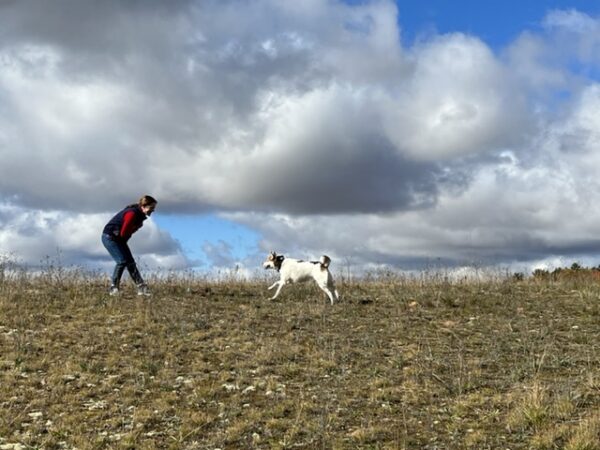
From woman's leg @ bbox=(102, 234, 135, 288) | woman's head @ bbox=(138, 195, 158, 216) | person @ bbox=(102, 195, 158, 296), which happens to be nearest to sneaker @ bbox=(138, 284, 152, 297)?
person @ bbox=(102, 195, 158, 296)

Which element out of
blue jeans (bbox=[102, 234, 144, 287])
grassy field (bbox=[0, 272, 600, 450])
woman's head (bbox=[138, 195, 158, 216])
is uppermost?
woman's head (bbox=[138, 195, 158, 216])

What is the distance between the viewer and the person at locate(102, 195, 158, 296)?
46.5 ft

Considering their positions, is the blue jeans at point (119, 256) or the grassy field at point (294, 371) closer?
the grassy field at point (294, 371)

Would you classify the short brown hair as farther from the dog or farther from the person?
the dog

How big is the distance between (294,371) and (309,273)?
5.85m

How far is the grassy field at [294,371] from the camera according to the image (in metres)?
7.37

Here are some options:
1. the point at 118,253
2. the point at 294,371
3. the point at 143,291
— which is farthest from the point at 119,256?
the point at 294,371

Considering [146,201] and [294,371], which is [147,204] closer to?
[146,201]

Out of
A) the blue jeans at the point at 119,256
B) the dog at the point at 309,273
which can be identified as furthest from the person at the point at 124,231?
the dog at the point at 309,273

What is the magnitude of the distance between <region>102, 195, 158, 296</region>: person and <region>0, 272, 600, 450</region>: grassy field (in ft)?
2.11

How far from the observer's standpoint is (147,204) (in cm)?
1417

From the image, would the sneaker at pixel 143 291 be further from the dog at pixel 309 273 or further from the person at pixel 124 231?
the dog at pixel 309 273

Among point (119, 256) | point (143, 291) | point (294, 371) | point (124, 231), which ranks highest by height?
point (124, 231)

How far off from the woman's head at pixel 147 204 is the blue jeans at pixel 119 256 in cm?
85
